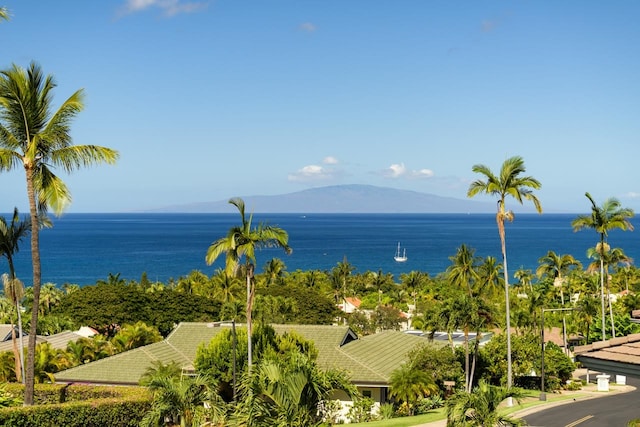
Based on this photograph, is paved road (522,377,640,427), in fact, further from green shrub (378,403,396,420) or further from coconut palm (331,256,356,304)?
coconut palm (331,256,356,304)

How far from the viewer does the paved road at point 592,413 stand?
31970mm

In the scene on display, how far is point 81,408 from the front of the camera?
24.1 metres

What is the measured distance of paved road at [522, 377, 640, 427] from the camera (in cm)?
3197

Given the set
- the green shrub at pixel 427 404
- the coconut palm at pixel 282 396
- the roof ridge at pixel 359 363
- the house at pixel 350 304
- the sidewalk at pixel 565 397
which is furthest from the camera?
the house at pixel 350 304

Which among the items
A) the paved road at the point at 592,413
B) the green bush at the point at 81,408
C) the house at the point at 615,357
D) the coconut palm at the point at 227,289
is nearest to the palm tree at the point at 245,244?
the green bush at the point at 81,408

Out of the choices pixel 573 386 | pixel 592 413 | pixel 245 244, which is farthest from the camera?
pixel 573 386

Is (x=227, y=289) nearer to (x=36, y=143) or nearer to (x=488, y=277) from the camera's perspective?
(x=488, y=277)

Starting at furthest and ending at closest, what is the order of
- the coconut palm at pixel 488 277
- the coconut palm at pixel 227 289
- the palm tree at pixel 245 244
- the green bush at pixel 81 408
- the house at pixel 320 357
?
the coconut palm at pixel 227 289, the coconut palm at pixel 488 277, the house at pixel 320 357, the palm tree at pixel 245 244, the green bush at pixel 81 408

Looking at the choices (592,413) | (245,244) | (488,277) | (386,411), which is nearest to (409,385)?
(386,411)

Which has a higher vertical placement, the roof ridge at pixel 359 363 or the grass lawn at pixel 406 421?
the roof ridge at pixel 359 363

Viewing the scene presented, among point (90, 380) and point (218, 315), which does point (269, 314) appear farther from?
point (90, 380)

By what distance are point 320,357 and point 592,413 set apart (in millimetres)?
14740

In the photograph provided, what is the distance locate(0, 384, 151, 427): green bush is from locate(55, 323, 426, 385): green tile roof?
840 centimetres

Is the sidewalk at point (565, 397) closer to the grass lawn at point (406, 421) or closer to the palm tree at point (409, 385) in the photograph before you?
the grass lawn at point (406, 421)
